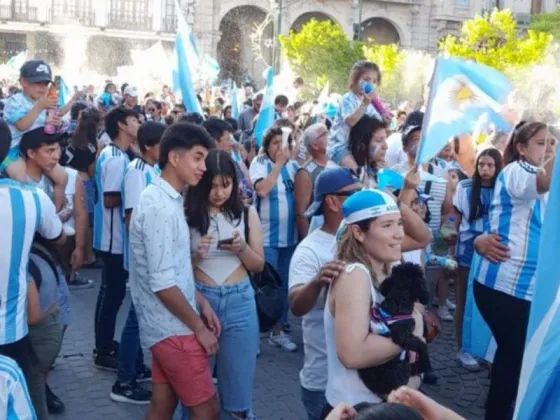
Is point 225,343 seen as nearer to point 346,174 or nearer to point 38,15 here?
point 346,174

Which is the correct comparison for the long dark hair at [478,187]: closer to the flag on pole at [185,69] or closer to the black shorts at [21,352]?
the flag on pole at [185,69]

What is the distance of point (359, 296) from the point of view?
260cm

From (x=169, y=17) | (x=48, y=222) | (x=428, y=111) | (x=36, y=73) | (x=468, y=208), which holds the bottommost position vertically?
(x=468, y=208)

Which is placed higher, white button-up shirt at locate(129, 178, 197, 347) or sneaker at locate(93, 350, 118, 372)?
white button-up shirt at locate(129, 178, 197, 347)

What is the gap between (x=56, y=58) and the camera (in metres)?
41.8

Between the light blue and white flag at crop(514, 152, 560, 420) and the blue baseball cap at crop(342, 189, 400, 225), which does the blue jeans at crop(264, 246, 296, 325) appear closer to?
the blue baseball cap at crop(342, 189, 400, 225)

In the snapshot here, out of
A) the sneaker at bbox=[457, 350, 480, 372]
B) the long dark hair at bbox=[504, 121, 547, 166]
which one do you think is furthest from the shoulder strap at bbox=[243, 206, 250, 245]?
the sneaker at bbox=[457, 350, 480, 372]

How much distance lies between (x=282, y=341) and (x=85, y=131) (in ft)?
11.4

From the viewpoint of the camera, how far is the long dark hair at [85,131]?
7953 millimetres

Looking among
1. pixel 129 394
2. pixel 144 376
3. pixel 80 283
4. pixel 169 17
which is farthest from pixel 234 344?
pixel 169 17

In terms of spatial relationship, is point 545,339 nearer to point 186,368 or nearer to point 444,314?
point 186,368

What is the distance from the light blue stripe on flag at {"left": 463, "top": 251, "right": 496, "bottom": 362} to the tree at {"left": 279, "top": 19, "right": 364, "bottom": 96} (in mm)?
22074

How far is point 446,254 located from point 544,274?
4.48 m

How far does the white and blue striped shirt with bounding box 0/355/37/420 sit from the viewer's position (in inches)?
75.4
